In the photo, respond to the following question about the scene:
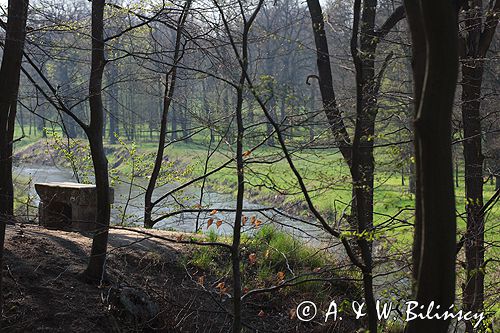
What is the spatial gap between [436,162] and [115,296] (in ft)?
14.2

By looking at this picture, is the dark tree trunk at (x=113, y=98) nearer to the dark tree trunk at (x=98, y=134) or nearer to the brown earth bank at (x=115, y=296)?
the dark tree trunk at (x=98, y=134)

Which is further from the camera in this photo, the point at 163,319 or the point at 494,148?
the point at 494,148

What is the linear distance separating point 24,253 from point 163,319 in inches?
65.0

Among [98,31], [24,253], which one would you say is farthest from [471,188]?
[24,253]

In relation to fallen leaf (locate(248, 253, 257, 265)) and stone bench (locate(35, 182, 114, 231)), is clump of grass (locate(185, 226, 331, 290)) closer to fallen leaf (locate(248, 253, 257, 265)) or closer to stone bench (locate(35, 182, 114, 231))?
fallen leaf (locate(248, 253, 257, 265))

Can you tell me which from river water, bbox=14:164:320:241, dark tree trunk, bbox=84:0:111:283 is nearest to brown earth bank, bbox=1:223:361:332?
dark tree trunk, bbox=84:0:111:283

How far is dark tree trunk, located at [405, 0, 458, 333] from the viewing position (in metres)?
1.88

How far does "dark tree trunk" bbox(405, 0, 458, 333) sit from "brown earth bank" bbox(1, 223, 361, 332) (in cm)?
256

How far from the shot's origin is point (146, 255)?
7172mm

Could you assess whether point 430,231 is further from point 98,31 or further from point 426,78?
point 98,31

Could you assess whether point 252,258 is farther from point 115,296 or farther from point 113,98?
point 113,98

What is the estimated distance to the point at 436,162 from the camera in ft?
6.54

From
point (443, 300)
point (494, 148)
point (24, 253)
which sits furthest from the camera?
point (494, 148)

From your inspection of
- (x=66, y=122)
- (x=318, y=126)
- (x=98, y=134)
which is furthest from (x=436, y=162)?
(x=66, y=122)
